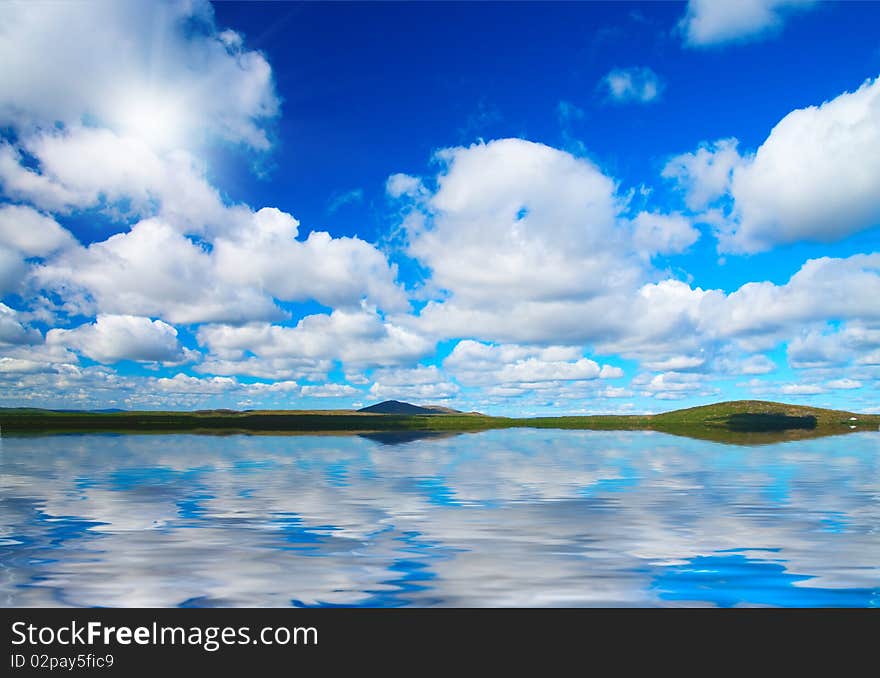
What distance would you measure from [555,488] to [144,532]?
106ft

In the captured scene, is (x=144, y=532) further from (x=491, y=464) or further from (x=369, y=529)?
(x=491, y=464)

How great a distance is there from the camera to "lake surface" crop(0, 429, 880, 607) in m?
20.5

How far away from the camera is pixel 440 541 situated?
93.1 feet

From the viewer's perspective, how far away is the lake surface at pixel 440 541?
2045 cm

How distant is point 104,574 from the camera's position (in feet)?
73.8

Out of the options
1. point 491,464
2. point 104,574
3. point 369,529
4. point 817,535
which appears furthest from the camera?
point 491,464
